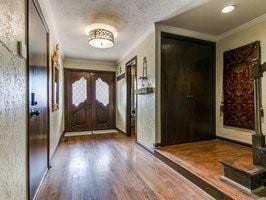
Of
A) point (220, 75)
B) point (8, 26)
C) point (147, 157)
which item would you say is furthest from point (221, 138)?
point (8, 26)

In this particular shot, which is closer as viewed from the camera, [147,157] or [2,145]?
[2,145]

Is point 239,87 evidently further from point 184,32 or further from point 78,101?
point 78,101

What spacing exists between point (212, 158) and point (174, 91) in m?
1.35

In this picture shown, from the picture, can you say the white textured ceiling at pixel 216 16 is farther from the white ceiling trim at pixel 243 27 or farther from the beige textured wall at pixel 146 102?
the beige textured wall at pixel 146 102

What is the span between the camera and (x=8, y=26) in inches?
43.2

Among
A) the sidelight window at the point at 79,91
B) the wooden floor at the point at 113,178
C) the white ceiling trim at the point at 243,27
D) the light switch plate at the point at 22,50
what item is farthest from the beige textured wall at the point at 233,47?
the sidelight window at the point at 79,91

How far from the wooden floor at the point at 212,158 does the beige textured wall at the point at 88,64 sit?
3.71m

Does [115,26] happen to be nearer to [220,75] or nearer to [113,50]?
[113,50]

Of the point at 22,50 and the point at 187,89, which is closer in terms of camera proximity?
the point at 22,50

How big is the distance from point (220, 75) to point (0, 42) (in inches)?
149

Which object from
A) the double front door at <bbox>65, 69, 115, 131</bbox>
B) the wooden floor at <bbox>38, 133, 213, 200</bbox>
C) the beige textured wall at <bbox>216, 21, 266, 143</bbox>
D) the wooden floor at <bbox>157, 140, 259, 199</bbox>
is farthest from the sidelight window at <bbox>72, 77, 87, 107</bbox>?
the beige textured wall at <bbox>216, 21, 266, 143</bbox>

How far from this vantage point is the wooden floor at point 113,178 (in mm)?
1841

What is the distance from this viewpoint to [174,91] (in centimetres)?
334

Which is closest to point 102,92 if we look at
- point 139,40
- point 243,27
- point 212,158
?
point 139,40
